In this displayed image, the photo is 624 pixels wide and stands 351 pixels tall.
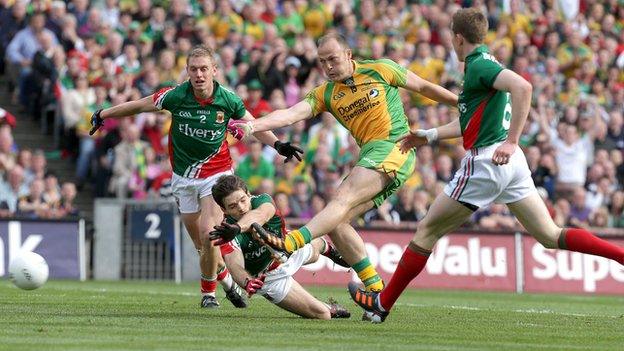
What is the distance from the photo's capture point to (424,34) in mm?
26359

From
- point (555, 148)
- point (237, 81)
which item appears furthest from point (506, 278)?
point (237, 81)

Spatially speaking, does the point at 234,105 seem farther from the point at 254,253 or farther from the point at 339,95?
the point at 254,253

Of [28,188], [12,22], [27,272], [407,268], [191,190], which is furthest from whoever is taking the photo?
[12,22]

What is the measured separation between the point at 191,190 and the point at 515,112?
4.45 meters

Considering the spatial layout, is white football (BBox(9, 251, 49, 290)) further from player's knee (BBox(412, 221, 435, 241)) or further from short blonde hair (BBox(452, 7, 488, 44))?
short blonde hair (BBox(452, 7, 488, 44))

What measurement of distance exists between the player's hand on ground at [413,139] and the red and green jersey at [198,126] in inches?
104

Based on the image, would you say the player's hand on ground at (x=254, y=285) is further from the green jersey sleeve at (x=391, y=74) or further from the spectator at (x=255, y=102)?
the spectator at (x=255, y=102)

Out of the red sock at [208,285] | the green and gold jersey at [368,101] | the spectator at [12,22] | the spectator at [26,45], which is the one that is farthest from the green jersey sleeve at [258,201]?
the spectator at [12,22]

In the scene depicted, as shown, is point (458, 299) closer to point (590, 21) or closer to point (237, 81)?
point (237, 81)

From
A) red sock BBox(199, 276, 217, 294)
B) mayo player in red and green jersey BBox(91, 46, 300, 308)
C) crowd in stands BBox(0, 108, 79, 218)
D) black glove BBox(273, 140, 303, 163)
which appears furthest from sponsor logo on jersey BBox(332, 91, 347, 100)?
crowd in stands BBox(0, 108, 79, 218)

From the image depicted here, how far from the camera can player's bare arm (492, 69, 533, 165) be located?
34.7ft

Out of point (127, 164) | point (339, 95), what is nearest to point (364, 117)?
point (339, 95)

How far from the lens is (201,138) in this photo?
13820 mm

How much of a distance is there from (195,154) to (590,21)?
691 inches
